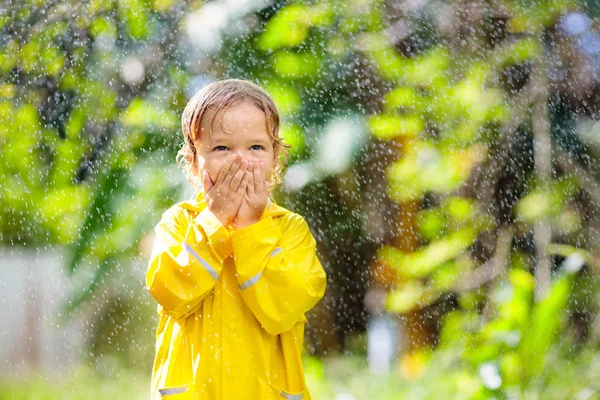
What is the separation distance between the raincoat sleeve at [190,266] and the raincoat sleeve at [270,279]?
0.04 meters

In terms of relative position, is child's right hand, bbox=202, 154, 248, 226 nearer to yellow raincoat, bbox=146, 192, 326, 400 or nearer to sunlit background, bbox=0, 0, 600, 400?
yellow raincoat, bbox=146, 192, 326, 400

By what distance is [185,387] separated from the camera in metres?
1.52

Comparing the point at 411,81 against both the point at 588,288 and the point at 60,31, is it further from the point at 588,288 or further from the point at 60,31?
the point at 60,31

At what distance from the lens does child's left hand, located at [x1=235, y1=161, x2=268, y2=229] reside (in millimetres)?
1575

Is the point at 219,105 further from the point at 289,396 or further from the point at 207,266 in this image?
the point at 289,396

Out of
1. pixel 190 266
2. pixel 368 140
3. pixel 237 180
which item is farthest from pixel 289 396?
pixel 368 140

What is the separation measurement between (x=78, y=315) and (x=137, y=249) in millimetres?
→ 531

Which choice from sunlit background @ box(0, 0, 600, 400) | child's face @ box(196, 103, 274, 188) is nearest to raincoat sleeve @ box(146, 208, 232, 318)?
child's face @ box(196, 103, 274, 188)

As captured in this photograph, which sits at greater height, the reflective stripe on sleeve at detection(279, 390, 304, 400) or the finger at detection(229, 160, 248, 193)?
the finger at detection(229, 160, 248, 193)

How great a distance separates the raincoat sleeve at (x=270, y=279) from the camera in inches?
59.9

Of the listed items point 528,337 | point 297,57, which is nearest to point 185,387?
point 528,337

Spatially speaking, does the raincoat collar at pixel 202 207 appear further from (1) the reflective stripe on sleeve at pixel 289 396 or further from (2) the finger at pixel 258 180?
(1) the reflective stripe on sleeve at pixel 289 396

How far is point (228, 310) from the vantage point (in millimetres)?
1565

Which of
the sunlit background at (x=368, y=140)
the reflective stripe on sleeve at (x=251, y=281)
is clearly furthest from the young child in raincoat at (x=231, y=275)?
the sunlit background at (x=368, y=140)
